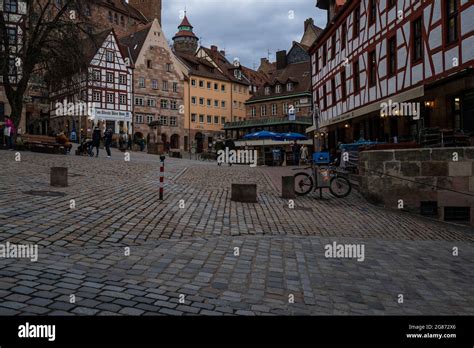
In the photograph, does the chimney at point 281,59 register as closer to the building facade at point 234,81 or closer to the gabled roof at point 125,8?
the building facade at point 234,81

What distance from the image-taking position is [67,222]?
296 inches

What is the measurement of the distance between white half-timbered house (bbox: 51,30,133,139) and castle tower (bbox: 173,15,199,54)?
36036mm

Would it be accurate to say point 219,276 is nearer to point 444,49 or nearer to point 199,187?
point 199,187

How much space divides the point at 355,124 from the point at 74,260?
74.8 feet

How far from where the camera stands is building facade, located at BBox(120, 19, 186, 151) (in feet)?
191

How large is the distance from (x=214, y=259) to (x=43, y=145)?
2183 centimetres

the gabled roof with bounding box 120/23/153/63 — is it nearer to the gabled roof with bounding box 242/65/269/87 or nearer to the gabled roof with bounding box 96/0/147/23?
the gabled roof with bounding box 96/0/147/23

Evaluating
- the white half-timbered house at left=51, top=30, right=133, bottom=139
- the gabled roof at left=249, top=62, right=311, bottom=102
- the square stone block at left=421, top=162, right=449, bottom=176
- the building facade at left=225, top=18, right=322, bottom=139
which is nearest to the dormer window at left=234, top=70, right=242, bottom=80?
the building facade at left=225, top=18, right=322, bottom=139

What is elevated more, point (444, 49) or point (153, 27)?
point (153, 27)

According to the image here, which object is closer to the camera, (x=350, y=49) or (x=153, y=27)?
(x=350, y=49)

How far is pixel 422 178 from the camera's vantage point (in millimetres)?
12305

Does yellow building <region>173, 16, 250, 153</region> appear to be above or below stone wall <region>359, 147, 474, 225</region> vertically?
above

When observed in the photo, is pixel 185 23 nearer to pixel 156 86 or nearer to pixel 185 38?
pixel 185 38
